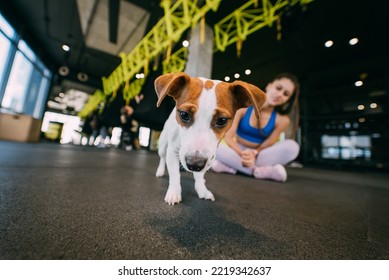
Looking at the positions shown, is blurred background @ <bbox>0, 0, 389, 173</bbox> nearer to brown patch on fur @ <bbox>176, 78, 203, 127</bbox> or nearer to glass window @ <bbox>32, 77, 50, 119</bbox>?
glass window @ <bbox>32, 77, 50, 119</bbox>

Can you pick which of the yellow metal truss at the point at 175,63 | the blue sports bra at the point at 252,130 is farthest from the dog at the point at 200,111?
the blue sports bra at the point at 252,130

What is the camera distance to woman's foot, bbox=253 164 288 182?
190 centimetres

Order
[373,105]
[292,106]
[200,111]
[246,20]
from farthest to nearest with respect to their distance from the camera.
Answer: [373,105] → [246,20] → [292,106] → [200,111]

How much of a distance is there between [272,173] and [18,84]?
8.78 metres

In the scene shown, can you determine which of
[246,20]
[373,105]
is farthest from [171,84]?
[373,105]

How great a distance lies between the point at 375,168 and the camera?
5.53 metres

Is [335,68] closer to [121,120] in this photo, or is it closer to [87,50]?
[121,120]

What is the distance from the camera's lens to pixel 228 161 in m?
2.10

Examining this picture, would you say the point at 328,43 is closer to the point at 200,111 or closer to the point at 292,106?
the point at 292,106

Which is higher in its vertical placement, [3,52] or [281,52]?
[281,52]

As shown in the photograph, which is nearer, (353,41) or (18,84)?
(353,41)

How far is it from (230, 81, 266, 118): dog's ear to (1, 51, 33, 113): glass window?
7600mm

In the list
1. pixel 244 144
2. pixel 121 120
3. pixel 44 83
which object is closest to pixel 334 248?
pixel 121 120
